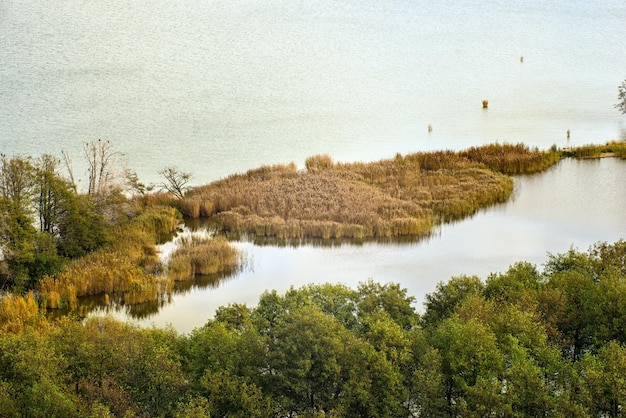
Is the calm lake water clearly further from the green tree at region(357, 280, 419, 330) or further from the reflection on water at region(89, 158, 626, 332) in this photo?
the green tree at region(357, 280, 419, 330)

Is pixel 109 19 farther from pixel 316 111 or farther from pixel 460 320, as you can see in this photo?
pixel 460 320

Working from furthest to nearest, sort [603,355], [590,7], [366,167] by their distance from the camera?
1. [590,7]
2. [366,167]
3. [603,355]

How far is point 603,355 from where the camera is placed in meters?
20.8

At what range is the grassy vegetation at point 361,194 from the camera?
3659cm

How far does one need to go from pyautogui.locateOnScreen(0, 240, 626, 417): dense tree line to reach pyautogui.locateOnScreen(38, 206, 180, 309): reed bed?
6916 millimetres

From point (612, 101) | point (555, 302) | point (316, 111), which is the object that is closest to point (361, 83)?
point (316, 111)

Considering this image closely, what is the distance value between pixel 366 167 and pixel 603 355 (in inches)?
946

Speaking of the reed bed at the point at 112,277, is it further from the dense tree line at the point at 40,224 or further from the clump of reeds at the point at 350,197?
the clump of reeds at the point at 350,197

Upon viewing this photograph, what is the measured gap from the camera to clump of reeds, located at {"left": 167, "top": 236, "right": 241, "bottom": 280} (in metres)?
32.0

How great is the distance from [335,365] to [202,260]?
12811 millimetres

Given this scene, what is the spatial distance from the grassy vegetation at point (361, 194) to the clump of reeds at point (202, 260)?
318cm

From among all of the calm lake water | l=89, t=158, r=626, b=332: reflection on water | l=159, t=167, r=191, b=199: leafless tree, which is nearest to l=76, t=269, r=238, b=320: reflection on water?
l=89, t=158, r=626, b=332: reflection on water

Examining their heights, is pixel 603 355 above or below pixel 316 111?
below

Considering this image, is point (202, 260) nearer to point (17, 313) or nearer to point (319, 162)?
point (17, 313)
